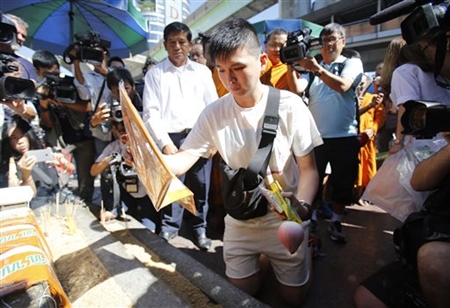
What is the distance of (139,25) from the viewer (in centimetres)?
502

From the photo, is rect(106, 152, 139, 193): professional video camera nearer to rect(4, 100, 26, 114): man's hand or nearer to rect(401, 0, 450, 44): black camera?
rect(4, 100, 26, 114): man's hand

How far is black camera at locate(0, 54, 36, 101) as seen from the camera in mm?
1865

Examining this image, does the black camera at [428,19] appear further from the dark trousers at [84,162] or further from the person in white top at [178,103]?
the dark trousers at [84,162]

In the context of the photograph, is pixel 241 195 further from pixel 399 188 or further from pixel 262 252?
pixel 399 188

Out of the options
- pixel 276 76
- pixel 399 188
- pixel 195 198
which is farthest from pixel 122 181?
pixel 399 188

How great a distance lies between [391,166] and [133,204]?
90.8 inches

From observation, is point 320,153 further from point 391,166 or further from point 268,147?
point 268,147

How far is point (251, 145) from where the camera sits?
1.71 m

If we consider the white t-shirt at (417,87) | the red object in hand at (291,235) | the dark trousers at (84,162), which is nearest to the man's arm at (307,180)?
the red object in hand at (291,235)

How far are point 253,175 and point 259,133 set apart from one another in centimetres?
27

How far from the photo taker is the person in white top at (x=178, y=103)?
2656 mm

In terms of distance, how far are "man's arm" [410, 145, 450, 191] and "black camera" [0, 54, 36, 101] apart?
94.6 inches

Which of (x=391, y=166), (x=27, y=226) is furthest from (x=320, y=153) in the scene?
(x=27, y=226)

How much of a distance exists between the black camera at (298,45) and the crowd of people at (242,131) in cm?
11
